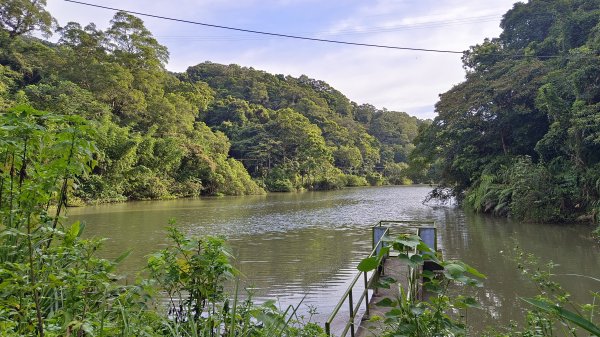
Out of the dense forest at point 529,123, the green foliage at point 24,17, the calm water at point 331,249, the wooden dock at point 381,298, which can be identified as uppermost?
the green foliage at point 24,17

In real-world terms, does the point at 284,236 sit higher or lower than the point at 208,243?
lower

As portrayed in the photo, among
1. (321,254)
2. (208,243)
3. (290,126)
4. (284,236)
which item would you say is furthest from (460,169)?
(290,126)

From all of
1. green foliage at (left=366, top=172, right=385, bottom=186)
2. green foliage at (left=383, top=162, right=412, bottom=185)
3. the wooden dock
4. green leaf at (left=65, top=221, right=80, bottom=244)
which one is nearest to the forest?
green leaf at (left=65, top=221, right=80, bottom=244)

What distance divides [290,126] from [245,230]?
36209 millimetres

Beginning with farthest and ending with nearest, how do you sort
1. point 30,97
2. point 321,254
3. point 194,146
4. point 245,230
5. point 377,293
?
point 194,146
point 30,97
point 245,230
point 321,254
point 377,293

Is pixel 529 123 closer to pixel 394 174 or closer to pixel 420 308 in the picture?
pixel 420 308

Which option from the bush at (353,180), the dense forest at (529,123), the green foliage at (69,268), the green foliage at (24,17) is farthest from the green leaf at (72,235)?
the bush at (353,180)

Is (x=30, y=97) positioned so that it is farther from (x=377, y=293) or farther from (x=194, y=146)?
(x=377, y=293)

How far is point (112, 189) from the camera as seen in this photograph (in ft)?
91.9

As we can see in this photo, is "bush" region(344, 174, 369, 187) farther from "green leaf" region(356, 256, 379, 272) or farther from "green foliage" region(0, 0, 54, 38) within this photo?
"green leaf" region(356, 256, 379, 272)

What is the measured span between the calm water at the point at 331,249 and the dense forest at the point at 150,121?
4.46 m

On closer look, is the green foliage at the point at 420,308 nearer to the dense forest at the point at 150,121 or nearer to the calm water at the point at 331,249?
the calm water at the point at 331,249

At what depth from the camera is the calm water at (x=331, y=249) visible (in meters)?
6.82

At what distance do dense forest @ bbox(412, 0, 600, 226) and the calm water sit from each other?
110 cm
